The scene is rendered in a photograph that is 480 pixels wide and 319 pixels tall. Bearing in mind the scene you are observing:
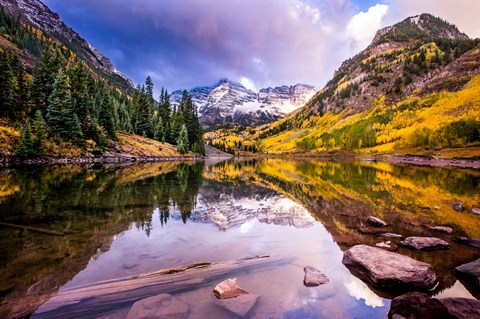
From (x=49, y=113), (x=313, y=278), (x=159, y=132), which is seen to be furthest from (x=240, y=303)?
(x=159, y=132)

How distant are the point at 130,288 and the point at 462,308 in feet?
27.5

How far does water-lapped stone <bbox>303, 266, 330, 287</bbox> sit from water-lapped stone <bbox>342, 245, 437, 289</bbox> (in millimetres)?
1316

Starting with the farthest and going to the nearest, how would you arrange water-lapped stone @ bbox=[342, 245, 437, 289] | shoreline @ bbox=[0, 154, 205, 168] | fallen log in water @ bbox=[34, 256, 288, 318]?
1. shoreline @ bbox=[0, 154, 205, 168]
2. water-lapped stone @ bbox=[342, 245, 437, 289]
3. fallen log in water @ bbox=[34, 256, 288, 318]

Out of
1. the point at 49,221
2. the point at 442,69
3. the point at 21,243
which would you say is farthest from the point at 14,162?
the point at 442,69

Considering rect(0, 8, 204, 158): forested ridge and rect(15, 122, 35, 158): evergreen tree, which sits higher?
rect(0, 8, 204, 158): forested ridge

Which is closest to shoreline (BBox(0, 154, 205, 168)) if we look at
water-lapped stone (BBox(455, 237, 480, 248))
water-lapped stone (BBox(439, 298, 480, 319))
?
water-lapped stone (BBox(439, 298, 480, 319))

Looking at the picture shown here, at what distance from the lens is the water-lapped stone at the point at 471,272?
26.0 feet

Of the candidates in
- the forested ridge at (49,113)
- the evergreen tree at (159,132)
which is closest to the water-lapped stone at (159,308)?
the forested ridge at (49,113)

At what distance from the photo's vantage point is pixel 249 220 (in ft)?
53.3

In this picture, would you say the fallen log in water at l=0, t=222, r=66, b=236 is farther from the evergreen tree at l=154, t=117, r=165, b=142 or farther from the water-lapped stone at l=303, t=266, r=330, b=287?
the evergreen tree at l=154, t=117, r=165, b=142

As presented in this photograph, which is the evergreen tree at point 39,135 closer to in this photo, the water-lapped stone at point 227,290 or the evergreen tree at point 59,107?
the evergreen tree at point 59,107

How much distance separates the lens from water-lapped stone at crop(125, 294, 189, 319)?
5.87m

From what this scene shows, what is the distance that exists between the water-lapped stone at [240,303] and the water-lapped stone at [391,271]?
398 cm

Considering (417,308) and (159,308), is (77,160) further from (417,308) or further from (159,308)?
(417,308)
